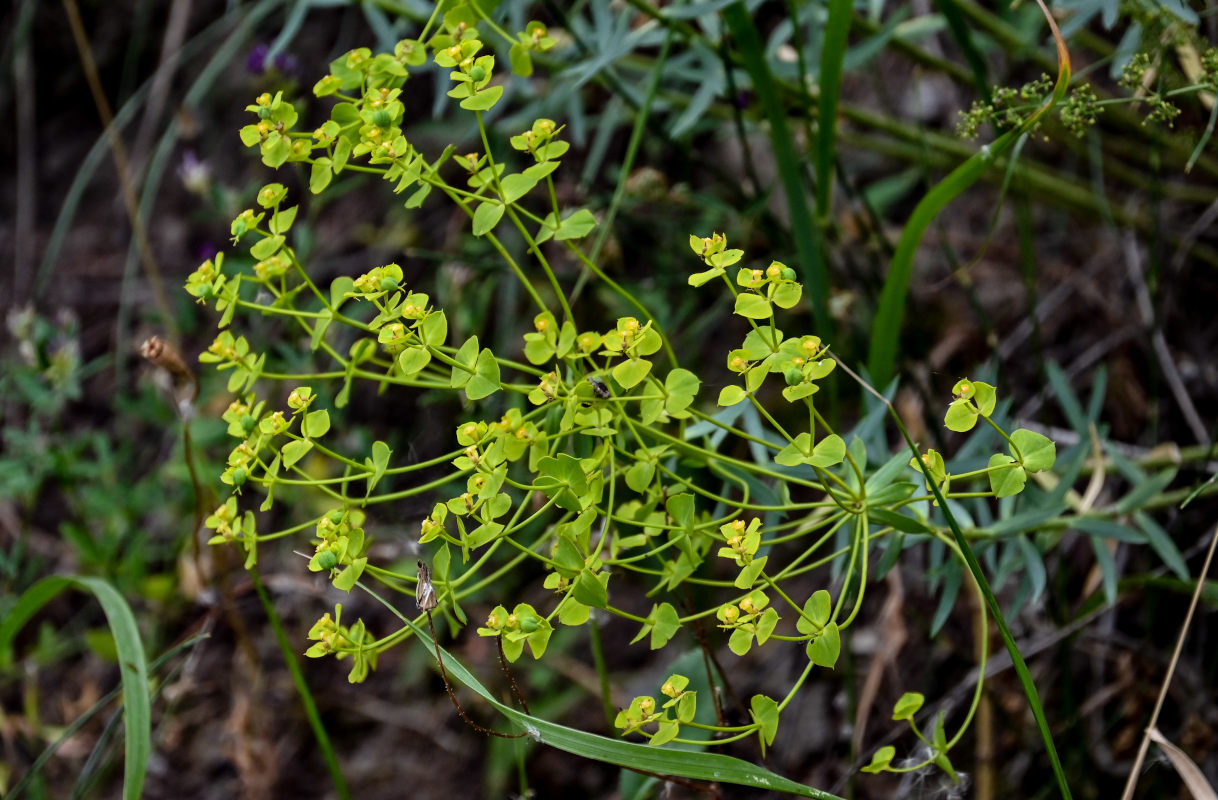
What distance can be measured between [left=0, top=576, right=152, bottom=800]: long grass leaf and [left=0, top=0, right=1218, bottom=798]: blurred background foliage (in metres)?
0.21

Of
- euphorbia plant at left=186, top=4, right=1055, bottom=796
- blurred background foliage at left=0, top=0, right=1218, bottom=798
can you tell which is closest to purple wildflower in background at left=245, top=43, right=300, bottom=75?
blurred background foliage at left=0, top=0, right=1218, bottom=798

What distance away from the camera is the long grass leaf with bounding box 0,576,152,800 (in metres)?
1.03

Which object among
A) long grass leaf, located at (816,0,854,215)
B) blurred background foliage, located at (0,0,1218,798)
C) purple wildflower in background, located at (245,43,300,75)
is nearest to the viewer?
long grass leaf, located at (816,0,854,215)

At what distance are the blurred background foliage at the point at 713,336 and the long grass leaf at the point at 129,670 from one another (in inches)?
8.2

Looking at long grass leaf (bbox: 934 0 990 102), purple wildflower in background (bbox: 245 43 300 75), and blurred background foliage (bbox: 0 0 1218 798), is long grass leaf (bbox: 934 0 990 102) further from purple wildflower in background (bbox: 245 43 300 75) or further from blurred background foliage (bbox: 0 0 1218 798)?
purple wildflower in background (bbox: 245 43 300 75)

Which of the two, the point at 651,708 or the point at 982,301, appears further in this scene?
the point at 982,301

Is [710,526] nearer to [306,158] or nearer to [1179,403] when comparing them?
[306,158]

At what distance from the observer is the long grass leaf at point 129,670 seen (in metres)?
1.03

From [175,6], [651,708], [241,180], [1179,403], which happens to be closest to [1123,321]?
[1179,403]

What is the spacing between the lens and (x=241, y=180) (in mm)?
2461

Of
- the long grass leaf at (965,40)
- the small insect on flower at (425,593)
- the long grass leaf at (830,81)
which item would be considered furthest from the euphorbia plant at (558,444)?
the long grass leaf at (965,40)

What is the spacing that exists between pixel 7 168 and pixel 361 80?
2.18 m

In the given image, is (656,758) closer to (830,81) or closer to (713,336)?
(830,81)

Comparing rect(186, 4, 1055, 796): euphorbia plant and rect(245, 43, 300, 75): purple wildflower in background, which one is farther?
rect(245, 43, 300, 75): purple wildflower in background
